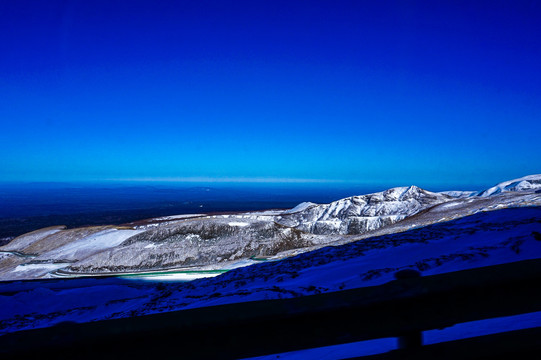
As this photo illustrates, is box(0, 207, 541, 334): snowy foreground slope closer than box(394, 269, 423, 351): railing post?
No

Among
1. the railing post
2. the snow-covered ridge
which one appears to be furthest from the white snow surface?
the snow-covered ridge

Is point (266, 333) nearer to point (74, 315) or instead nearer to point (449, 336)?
point (449, 336)

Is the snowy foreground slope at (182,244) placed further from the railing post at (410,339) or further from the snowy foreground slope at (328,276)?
the railing post at (410,339)

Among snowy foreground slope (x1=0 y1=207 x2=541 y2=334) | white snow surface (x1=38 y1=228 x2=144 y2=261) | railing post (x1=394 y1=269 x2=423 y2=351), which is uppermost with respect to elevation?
railing post (x1=394 y1=269 x2=423 y2=351)

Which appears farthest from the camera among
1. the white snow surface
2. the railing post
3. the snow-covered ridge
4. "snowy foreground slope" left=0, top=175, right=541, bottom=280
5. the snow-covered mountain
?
the snow-covered ridge

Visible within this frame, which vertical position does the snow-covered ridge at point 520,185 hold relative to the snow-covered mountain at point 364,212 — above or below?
above

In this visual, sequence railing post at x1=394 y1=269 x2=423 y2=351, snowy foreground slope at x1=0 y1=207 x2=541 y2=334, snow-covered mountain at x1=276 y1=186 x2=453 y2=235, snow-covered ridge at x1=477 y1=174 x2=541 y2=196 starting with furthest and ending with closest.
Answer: snow-covered ridge at x1=477 y1=174 x2=541 y2=196, snow-covered mountain at x1=276 y1=186 x2=453 y2=235, snowy foreground slope at x1=0 y1=207 x2=541 y2=334, railing post at x1=394 y1=269 x2=423 y2=351

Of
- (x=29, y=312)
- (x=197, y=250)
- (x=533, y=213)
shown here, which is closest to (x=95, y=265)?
(x=197, y=250)

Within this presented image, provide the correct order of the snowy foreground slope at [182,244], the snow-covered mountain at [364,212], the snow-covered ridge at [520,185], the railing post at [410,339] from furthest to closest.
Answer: the snow-covered ridge at [520,185] → the snow-covered mountain at [364,212] → the snowy foreground slope at [182,244] → the railing post at [410,339]

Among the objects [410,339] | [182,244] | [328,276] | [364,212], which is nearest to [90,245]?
[182,244]

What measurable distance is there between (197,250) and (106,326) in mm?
33476

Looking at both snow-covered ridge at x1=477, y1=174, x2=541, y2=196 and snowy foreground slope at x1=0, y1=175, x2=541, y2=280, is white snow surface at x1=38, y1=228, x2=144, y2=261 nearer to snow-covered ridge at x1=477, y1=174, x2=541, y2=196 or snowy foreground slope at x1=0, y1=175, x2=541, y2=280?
snowy foreground slope at x1=0, y1=175, x2=541, y2=280

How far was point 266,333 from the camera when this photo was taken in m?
1.84

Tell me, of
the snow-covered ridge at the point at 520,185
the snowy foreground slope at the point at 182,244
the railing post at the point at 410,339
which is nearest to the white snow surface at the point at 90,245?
the snowy foreground slope at the point at 182,244
